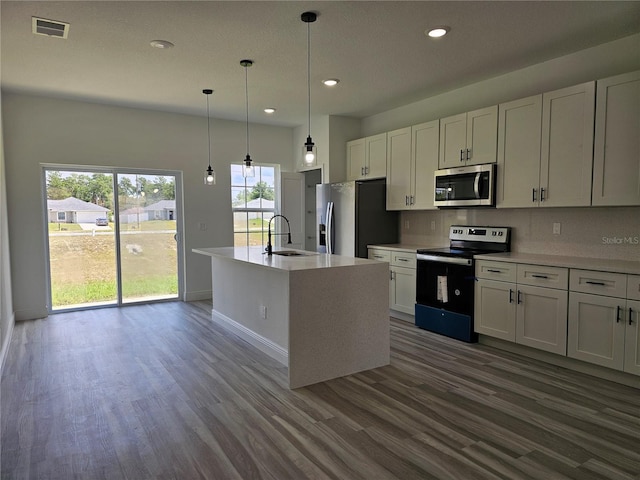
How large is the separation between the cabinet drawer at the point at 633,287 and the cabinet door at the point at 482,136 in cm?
164

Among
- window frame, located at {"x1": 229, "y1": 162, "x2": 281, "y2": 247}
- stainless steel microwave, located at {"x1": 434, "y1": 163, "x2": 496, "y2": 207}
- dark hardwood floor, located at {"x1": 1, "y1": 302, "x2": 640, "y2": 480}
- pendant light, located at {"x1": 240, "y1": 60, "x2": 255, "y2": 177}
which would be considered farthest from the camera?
window frame, located at {"x1": 229, "y1": 162, "x2": 281, "y2": 247}

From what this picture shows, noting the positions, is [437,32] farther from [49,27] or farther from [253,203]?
[253,203]

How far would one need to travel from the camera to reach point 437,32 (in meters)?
3.15

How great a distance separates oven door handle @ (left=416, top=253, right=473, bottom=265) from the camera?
395 centimetres

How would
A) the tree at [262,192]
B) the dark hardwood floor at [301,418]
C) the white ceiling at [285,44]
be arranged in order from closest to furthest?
1. the dark hardwood floor at [301,418]
2. the white ceiling at [285,44]
3. the tree at [262,192]

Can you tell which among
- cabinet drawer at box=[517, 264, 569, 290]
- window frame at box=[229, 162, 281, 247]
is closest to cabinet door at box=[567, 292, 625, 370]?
cabinet drawer at box=[517, 264, 569, 290]

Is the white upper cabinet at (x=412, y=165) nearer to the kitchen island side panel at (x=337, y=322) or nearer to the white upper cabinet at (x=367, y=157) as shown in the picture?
the white upper cabinet at (x=367, y=157)

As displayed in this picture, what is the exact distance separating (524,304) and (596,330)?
1.86 feet

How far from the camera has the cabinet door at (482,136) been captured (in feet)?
13.2

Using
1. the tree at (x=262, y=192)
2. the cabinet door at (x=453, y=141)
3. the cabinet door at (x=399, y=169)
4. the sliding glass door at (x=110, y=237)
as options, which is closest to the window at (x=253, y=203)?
the tree at (x=262, y=192)

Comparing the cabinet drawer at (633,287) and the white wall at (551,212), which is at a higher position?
the white wall at (551,212)

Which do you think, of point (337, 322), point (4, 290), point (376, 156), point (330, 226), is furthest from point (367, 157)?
point (4, 290)

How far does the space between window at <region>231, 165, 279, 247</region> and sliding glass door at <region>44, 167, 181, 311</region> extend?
3.03 feet

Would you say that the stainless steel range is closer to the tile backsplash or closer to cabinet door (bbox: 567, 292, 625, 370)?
the tile backsplash
